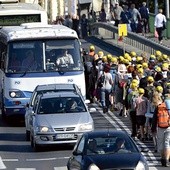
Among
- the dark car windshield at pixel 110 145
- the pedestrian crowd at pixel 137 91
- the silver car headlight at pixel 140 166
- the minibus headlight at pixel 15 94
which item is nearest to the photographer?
the silver car headlight at pixel 140 166

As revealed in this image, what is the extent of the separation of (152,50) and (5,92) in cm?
1845

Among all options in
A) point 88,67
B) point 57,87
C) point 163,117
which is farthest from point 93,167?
point 88,67

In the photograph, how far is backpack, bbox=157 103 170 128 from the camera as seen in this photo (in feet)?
88.6

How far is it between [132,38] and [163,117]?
29.8 metres

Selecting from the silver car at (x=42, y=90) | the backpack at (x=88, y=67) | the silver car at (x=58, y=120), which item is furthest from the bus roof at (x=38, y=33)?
the silver car at (x=58, y=120)

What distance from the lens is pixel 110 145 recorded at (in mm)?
23406

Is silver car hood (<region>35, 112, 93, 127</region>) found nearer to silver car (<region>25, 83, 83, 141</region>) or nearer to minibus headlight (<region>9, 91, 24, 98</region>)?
silver car (<region>25, 83, 83, 141</region>)

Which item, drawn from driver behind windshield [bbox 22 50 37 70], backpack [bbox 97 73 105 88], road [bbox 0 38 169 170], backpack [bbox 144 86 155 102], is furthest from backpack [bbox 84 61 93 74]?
backpack [bbox 144 86 155 102]

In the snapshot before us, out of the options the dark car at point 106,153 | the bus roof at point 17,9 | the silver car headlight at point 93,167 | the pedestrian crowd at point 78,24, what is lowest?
the pedestrian crowd at point 78,24

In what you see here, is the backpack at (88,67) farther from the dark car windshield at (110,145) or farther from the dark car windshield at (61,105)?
the dark car windshield at (110,145)

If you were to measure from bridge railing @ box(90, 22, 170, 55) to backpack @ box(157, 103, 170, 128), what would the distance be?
22.4 metres

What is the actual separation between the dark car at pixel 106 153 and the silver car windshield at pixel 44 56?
11.9 meters

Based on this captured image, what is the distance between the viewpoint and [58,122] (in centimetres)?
2977

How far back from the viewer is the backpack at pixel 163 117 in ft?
88.6
